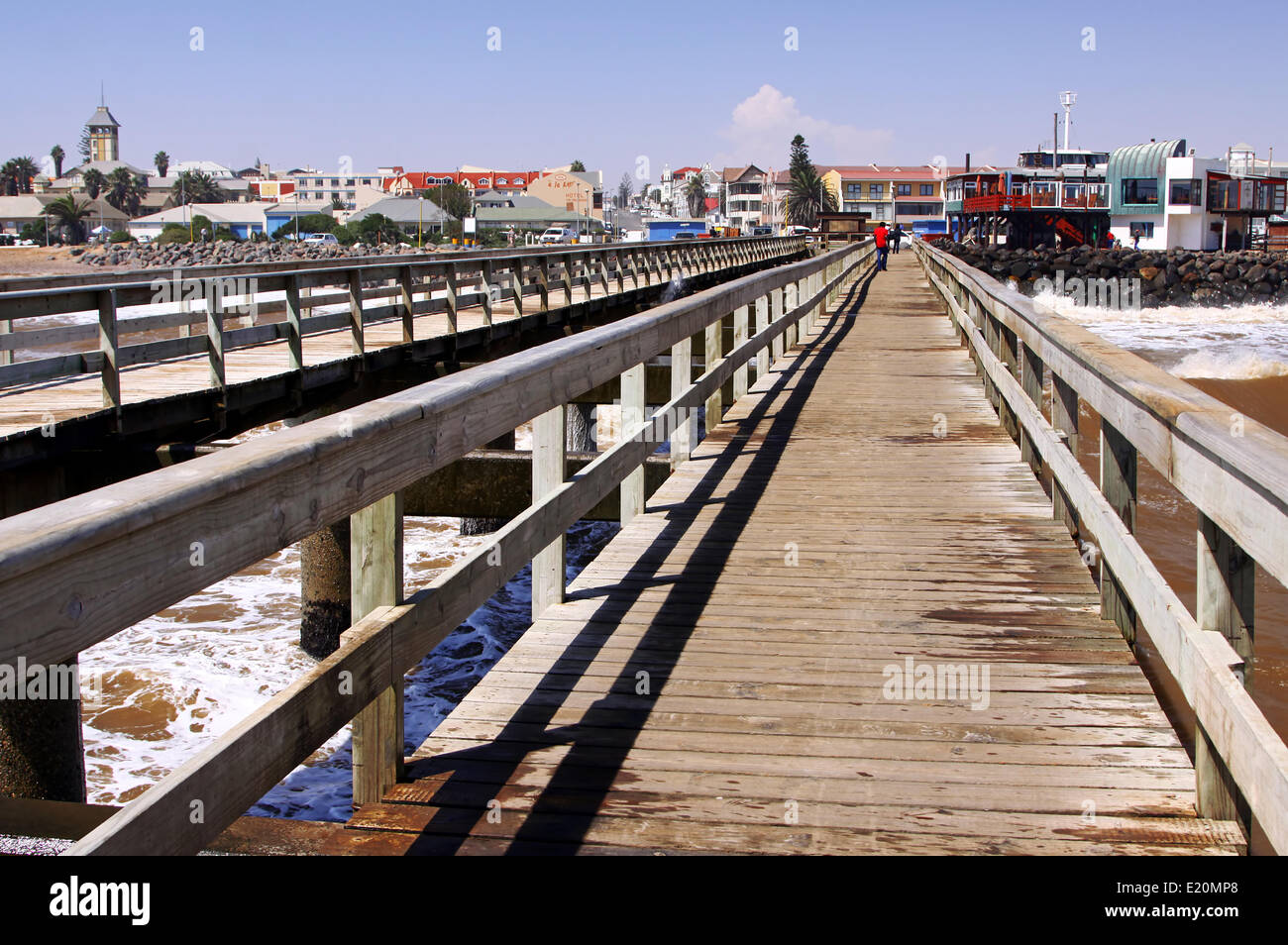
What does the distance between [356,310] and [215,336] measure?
3.53 m

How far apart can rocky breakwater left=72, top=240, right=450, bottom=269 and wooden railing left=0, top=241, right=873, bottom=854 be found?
285ft

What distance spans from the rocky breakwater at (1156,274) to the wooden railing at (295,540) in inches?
2455

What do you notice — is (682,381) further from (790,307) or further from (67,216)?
(67,216)

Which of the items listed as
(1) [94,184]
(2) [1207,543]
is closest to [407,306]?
(2) [1207,543]

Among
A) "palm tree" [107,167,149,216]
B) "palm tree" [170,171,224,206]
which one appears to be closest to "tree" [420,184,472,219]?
"palm tree" [170,171,224,206]

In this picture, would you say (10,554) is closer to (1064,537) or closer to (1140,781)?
(1140,781)

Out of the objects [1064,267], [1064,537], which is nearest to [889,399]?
[1064,537]

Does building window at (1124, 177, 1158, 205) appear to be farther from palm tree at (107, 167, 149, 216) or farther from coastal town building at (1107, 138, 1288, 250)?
palm tree at (107, 167, 149, 216)

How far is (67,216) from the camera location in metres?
146

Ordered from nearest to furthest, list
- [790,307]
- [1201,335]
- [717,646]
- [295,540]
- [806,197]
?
[295,540], [717,646], [790,307], [1201,335], [806,197]

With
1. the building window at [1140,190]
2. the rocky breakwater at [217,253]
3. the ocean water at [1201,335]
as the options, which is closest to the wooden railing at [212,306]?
the ocean water at [1201,335]

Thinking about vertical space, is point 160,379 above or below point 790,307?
below

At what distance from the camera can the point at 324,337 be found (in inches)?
734
